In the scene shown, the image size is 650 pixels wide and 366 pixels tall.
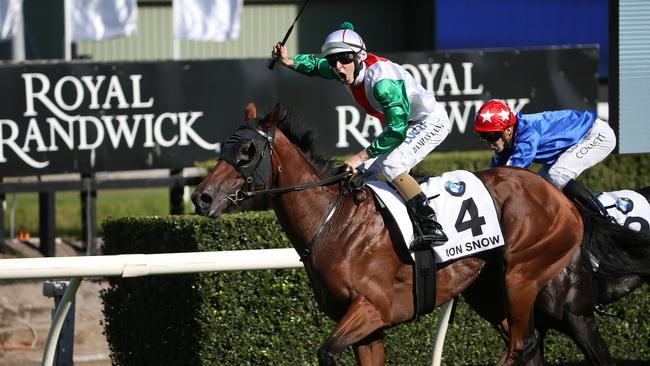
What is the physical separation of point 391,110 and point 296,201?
0.57 m

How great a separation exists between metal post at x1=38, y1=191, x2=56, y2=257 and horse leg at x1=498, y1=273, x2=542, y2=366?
15.2 feet

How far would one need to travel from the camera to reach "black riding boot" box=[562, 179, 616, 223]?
5879mm

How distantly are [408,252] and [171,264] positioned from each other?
1.09 meters

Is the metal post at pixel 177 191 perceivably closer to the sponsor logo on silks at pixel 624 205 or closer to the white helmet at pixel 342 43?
the sponsor logo on silks at pixel 624 205

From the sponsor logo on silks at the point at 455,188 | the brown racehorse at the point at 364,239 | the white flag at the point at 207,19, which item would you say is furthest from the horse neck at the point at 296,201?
the white flag at the point at 207,19

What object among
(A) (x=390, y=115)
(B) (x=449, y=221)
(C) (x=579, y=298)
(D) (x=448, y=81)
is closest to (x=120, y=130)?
(D) (x=448, y=81)

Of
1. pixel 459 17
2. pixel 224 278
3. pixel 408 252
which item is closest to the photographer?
pixel 408 252

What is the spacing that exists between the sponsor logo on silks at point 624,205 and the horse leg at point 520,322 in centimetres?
82

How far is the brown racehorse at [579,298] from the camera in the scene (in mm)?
5602

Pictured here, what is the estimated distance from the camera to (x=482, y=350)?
6578 millimetres

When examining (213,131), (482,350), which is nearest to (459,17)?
(213,131)

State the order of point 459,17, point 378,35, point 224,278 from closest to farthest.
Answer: point 224,278, point 459,17, point 378,35

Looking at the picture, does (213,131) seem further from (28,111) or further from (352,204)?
(352,204)

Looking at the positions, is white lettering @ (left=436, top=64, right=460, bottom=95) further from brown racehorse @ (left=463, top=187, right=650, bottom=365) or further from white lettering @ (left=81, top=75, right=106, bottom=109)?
brown racehorse @ (left=463, top=187, right=650, bottom=365)
